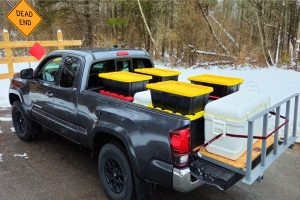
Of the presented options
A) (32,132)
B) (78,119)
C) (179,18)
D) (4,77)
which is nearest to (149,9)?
(179,18)

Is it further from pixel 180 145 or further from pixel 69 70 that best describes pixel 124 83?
pixel 180 145

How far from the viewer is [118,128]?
3.46 m

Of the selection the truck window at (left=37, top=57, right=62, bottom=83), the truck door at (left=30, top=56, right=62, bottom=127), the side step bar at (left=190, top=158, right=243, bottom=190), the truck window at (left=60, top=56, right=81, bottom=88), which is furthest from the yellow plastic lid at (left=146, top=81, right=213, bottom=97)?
the truck window at (left=37, top=57, right=62, bottom=83)

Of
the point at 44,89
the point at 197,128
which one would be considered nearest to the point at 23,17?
the point at 44,89

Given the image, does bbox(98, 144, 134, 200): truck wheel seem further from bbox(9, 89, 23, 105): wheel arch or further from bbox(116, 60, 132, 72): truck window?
bbox(9, 89, 23, 105): wheel arch

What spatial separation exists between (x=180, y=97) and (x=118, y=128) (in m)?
0.79

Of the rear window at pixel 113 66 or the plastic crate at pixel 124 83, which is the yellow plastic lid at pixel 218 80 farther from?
the rear window at pixel 113 66

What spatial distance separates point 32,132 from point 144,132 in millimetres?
3246

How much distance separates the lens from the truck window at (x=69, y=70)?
4.37 m

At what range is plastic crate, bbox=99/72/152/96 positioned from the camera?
3.83 meters

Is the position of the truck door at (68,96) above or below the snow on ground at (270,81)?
above

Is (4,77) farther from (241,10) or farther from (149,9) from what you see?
(241,10)

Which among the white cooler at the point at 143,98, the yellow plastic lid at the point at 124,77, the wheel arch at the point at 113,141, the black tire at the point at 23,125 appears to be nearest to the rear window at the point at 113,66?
the yellow plastic lid at the point at 124,77

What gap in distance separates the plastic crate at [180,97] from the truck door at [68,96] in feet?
4.39
